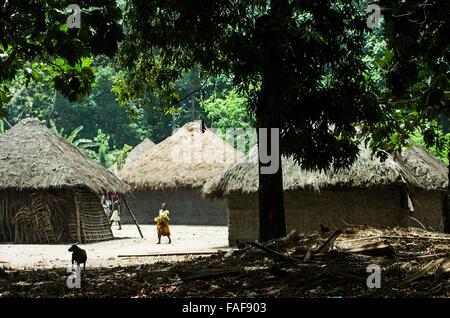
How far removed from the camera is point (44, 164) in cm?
2169

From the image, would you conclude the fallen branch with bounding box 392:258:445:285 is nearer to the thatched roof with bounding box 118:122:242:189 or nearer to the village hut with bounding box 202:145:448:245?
the village hut with bounding box 202:145:448:245

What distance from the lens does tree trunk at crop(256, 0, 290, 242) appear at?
1101cm

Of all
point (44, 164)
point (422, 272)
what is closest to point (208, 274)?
point (422, 272)

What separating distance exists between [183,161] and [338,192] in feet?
55.7

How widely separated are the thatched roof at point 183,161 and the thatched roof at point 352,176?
13392mm

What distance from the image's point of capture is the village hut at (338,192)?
1702cm

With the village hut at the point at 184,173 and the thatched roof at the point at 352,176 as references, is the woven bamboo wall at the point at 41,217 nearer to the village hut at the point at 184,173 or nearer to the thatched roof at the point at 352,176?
the thatched roof at the point at 352,176

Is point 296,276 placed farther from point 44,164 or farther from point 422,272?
point 44,164

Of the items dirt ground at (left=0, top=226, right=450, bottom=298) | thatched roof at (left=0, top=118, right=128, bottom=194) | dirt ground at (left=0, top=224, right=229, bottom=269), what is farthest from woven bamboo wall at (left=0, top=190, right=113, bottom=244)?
dirt ground at (left=0, top=226, right=450, bottom=298)

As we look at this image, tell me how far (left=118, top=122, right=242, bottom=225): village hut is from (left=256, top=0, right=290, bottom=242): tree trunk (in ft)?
67.1

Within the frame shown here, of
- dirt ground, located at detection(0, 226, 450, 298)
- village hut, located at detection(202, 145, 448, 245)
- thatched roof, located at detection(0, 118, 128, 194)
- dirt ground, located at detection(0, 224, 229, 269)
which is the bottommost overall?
dirt ground, located at detection(0, 224, 229, 269)

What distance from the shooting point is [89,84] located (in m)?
9.50
